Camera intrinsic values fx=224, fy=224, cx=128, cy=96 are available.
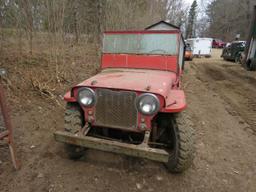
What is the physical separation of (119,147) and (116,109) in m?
0.46

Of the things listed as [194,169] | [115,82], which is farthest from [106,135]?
[194,169]

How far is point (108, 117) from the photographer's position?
2.81 m

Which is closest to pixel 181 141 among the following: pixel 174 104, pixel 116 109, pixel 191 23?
pixel 174 104

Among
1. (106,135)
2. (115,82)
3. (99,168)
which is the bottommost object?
(99,168)

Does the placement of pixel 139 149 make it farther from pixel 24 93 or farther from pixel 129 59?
pixel 24 93

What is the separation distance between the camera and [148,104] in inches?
101

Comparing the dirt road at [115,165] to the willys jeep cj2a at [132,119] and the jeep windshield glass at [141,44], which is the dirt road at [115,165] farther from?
the jeep windshield glass at [141,44]

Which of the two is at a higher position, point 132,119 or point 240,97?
point 132,119

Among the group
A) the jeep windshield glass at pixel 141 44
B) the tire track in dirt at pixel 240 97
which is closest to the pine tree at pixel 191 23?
the tire track in dirt at pixel 240 97

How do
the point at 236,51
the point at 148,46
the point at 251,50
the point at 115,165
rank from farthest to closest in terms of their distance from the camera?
the point at 236,51 → the point at 251,50 → the point at 148,46 → the point at 115,165

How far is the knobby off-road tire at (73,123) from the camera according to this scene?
2993 mm

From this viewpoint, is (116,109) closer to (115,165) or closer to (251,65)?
(115,165)

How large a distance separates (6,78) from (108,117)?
11.3 feet

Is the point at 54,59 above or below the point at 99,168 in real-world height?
above
